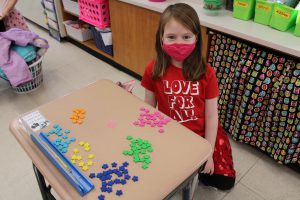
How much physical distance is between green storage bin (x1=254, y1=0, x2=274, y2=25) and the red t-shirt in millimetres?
649

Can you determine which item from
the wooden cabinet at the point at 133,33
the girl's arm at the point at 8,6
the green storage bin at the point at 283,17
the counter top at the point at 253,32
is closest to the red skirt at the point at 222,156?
the counter top at the point at 253,32

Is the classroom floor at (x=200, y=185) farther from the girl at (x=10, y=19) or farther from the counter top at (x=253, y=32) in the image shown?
the counter top at (x=253, y=32)

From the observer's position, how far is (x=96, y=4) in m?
2.41

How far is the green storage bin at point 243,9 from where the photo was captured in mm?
1589

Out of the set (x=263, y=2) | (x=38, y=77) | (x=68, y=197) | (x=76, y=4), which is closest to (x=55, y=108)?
(x=68, y=197)

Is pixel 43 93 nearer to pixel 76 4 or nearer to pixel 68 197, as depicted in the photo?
pixel 76 4

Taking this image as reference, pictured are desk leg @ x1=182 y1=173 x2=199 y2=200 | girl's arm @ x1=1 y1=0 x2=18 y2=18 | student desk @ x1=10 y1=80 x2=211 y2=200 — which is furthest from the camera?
girl's arm @ x1=1 y1=0 x2=18 y2=18

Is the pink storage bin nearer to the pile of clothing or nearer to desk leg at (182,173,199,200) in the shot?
the pile of clothing

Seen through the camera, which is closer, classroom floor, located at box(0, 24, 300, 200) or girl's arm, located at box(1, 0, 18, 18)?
classroom floor, located at box(0, 24, 300, 200)

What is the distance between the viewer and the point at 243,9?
5.30 feet

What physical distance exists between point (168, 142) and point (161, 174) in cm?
13

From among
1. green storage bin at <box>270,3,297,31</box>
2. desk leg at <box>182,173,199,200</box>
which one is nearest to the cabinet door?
green storage bin at <box>270,3,297,31</box>

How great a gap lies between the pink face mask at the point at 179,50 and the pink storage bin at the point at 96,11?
1.56 m

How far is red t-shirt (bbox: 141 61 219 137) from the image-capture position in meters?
1.14
